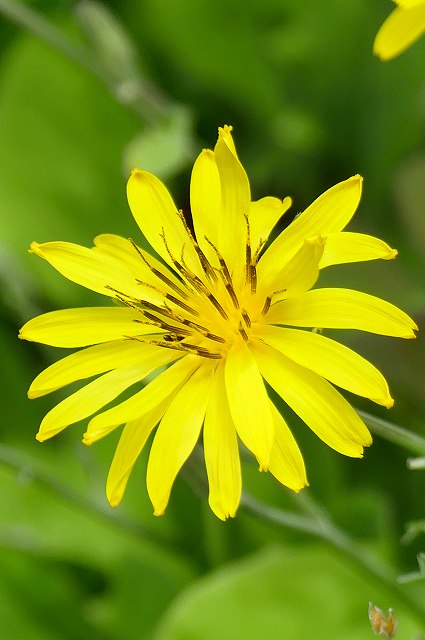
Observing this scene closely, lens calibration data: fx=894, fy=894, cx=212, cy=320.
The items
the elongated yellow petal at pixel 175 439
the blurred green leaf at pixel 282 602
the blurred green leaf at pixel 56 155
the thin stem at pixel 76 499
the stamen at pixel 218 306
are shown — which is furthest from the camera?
the blurred green leaf at pixel 56 155

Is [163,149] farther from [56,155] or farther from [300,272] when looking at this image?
[300,272]

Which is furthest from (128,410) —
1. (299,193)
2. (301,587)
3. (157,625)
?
(299,193)

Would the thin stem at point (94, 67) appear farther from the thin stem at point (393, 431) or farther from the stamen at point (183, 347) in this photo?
the thin stem at point (393, 431)

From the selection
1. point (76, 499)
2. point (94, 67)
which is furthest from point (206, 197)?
point (94, 67)

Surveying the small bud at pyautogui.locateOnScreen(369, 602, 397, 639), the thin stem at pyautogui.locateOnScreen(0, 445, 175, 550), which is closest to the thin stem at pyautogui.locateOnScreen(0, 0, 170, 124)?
the thin stem at pyautogui.locateOnScreen(0, 445, 175, 550)

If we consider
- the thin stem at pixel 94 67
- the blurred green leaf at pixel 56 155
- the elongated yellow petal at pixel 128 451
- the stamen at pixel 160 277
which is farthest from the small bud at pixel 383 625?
the blurred green leaf at pixel 56 155

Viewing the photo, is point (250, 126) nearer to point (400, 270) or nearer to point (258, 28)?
point (258, 28)
